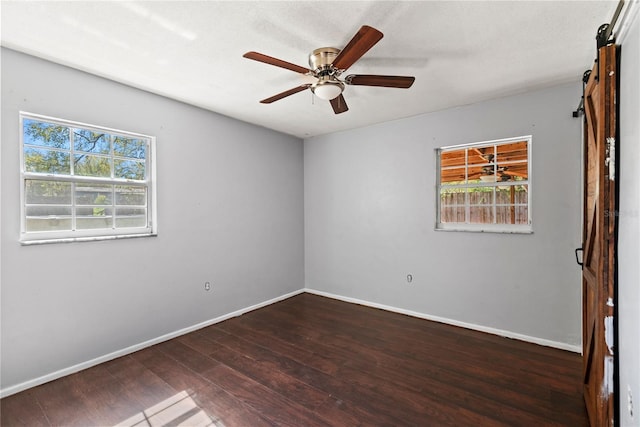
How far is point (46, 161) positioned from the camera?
7.77ft

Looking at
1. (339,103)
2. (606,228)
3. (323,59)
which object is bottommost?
(606,228)

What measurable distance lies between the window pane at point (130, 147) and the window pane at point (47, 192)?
21.3 inches

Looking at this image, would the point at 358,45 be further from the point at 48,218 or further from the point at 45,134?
the point at 48,218

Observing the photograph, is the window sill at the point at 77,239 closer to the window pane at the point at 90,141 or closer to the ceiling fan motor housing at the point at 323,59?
the window pane at the point at 90,141

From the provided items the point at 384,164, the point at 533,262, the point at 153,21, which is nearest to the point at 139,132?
the point at 153,21

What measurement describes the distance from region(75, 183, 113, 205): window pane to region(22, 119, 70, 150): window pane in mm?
368

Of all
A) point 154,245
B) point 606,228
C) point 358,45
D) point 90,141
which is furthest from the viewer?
point 154,245

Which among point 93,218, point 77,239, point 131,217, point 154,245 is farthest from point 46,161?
point 154,245

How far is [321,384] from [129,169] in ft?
9.10

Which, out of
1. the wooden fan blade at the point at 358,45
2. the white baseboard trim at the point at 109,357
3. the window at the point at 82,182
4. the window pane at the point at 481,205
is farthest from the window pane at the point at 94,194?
the window pane at the point at 481,205

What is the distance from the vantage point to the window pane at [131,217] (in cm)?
283

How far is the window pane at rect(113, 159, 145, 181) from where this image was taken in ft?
9.23

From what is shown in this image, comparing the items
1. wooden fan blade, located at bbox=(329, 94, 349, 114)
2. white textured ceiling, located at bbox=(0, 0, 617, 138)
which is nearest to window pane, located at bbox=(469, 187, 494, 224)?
white textured ceiling, located at bbox=(0, 0, 617, 138)

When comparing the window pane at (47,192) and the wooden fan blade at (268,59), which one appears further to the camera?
the window pane at (47,192)
